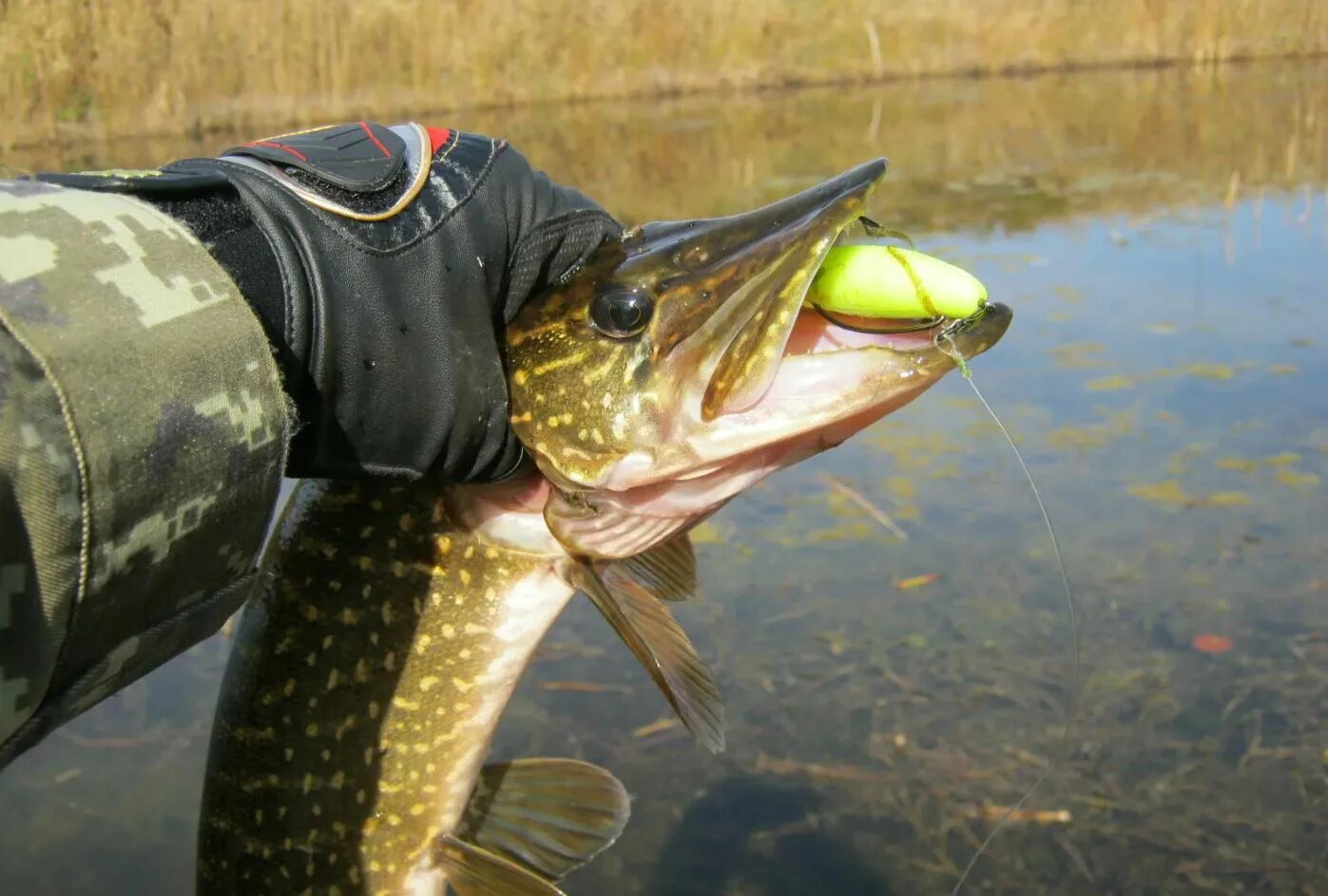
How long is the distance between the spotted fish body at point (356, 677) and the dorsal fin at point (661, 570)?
0.09 meters

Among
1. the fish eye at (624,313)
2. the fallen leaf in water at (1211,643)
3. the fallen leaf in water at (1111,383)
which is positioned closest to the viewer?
the fish eye at (624,313)

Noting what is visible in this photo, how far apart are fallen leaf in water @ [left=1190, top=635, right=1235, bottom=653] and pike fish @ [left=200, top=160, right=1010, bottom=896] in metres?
1.69

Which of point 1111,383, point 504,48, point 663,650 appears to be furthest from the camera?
point 504,48

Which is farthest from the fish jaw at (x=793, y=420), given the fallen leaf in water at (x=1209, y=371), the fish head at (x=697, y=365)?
the fallen leaf in water at (x=1209, y=371)

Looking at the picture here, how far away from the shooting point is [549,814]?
6.54 feet

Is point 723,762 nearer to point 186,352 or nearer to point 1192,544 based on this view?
point 1192,544

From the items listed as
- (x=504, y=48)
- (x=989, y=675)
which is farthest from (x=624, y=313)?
(x=504, y=48)

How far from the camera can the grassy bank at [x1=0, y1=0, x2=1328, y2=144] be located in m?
12.1

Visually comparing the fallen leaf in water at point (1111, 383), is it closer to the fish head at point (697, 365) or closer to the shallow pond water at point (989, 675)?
the shallow pond water at point (989, 675)

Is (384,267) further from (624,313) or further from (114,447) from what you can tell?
(114,447)

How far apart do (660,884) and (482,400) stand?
4.38 ft

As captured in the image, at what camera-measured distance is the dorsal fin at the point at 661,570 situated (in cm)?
182

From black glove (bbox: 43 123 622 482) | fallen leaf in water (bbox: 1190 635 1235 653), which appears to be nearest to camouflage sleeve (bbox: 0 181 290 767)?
black glove (bbox: 43 123 622 482)

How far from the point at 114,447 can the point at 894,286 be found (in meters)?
0.90
